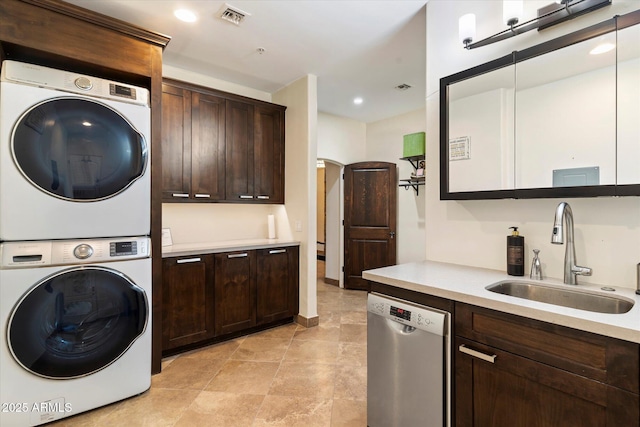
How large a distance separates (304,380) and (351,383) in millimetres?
368

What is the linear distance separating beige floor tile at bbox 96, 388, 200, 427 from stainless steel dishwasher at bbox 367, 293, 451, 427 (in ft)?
4.19

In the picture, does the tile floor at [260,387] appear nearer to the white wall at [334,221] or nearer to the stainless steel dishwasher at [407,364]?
the stainless steel dishwasher at [407,364]

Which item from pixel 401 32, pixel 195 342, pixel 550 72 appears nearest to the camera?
pixel 550 72

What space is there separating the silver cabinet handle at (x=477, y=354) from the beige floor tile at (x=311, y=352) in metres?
1.57

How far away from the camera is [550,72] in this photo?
1.57 metres

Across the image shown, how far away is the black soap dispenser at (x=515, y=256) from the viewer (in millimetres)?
1629

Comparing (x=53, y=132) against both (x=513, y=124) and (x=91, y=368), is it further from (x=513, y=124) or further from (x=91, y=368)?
(x=513, y=124)

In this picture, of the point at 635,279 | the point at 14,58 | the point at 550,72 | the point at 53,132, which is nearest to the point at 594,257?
the point at 635,279

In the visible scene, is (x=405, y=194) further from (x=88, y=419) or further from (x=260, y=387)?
(x=88, y=419)

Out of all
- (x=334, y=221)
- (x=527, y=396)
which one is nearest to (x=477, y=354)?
(x=527, y=396)

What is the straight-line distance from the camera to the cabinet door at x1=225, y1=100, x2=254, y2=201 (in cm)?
328

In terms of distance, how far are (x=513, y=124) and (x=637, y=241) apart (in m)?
0.81

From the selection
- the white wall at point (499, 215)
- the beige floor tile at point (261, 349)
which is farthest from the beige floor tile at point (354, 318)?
the white wall at point (499, 215)

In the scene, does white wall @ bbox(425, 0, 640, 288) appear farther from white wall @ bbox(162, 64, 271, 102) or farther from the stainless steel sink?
white wall @ bbox(162, 64, 271, 102)
